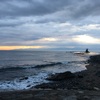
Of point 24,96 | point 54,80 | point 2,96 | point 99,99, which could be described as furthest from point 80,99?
point 54,80

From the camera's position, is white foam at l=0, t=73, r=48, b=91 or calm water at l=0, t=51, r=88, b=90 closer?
white foam at l=0, t=73, r=48, b=91

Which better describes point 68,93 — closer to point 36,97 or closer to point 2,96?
point 36,97

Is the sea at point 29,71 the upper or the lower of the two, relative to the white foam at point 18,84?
lower

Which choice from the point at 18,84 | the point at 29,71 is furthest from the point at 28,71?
the point at 18,84

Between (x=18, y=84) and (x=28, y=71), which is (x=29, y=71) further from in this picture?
(x=18, y=84)

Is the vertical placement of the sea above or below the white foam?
below

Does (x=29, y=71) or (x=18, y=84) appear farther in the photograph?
(x=29, y=71)

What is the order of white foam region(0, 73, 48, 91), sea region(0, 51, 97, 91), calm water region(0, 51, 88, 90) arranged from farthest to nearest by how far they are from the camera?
calm water region(0, 51, 88, 90) < sea region(0, 51, 97, 91) < white foam region(0, 73, 48, 91)

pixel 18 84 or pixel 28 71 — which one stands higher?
pixel 18 84

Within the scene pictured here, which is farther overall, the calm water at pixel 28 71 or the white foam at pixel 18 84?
the calm water at pixel 28 71

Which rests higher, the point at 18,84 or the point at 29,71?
the point at 18,84

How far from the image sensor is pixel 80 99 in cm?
802

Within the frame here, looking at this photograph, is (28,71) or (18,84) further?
(28,71)

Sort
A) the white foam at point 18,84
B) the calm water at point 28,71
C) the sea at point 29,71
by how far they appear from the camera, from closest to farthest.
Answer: the white foam at point 18,84 → the sea at point 29,71 → the calm water at point 28,71
